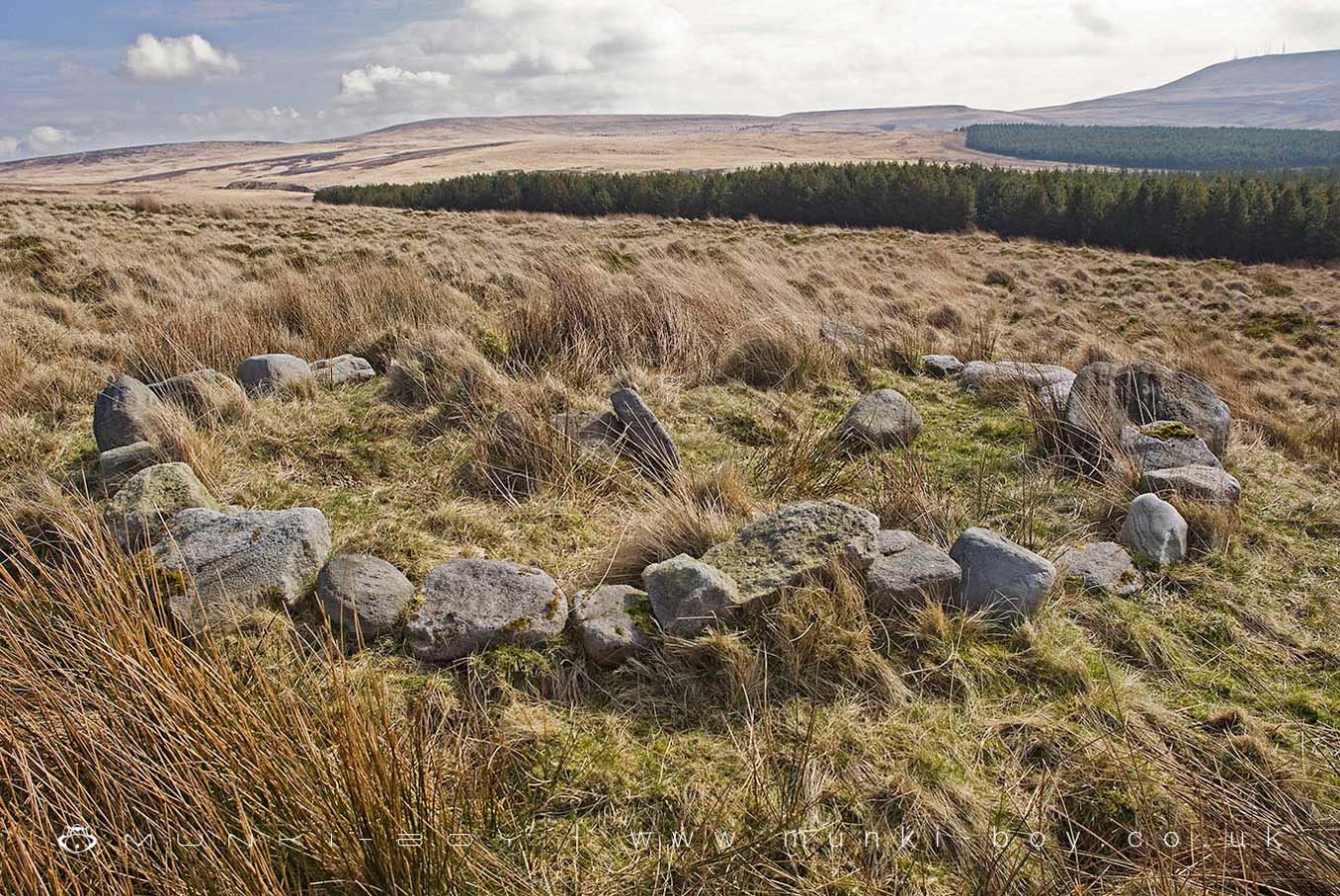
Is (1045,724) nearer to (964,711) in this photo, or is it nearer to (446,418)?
(964,711)

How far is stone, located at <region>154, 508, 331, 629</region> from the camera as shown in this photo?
94.4 inches

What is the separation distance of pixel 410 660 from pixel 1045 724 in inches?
80.2

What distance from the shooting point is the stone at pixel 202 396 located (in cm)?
407

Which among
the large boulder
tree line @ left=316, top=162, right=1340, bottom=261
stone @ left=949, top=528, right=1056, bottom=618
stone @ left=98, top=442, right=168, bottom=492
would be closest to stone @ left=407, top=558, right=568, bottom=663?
stone @ left=949, top=528, right=1056, bottom=618

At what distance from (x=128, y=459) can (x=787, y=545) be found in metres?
3.20

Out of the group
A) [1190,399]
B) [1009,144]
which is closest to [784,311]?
[1190,399]

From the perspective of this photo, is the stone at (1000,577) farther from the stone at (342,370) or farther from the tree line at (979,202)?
the tree line at (979,202)

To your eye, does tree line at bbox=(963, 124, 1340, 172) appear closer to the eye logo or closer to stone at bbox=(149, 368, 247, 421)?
stone at bbox=(149, 368, 247, 421)

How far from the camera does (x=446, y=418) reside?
445 centimetres

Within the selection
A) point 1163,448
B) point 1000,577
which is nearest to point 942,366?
point 1163,448

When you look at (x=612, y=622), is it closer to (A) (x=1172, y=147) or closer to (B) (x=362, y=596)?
(B) (x=362, y=596)

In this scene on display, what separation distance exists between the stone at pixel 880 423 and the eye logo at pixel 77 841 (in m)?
3.67

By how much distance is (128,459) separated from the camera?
3.45 m

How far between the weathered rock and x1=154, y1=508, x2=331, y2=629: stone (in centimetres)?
159
